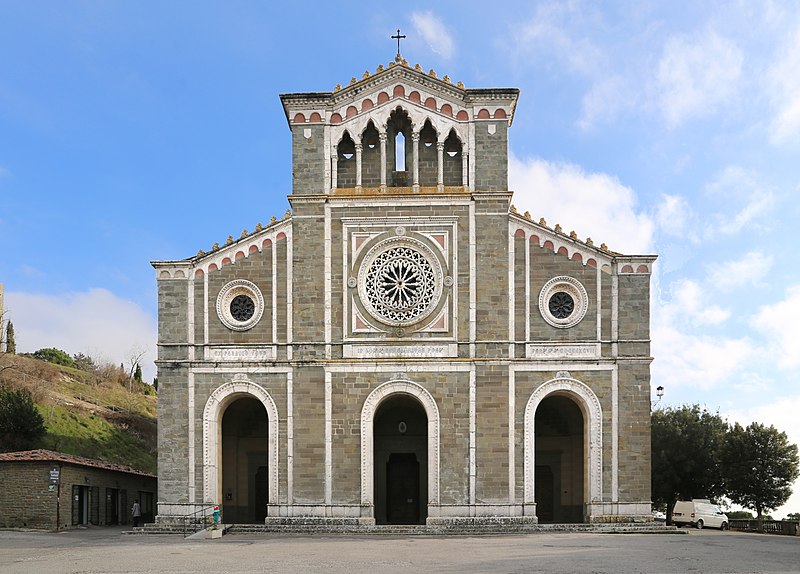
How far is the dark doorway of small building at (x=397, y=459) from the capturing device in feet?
141

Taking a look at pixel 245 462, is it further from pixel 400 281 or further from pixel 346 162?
pixel 346 162

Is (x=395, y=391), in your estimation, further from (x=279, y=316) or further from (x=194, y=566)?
(x=194, y=566)

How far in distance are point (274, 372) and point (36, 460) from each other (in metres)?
11.4

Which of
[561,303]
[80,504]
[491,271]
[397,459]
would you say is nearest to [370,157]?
[491,271]

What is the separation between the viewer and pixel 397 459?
4344cm

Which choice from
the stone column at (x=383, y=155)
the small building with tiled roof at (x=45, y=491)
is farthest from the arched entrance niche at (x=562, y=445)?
the small building with tiled roof at (x=45, y=491)

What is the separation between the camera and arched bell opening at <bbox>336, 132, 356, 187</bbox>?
41719 millimetres

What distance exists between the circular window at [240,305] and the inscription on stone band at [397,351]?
4384 mm

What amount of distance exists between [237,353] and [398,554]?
15249 millimetres

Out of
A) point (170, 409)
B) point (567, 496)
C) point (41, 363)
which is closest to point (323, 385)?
point (170, 409)

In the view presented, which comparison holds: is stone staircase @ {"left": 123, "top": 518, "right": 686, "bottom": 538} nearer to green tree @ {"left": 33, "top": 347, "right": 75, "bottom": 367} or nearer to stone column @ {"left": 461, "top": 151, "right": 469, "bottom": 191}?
stone column @ {"left": 461, "top": 151, "right": 469, "bottom": 191}

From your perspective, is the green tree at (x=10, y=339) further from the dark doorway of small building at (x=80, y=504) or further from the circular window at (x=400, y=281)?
the circular window at (x=400, y=281)

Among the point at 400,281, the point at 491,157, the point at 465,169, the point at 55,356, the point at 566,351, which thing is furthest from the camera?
the point at 55,356

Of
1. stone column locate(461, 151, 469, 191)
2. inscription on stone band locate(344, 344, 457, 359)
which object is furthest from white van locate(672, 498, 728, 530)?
stone column locate(461, 151, 469, 191)
